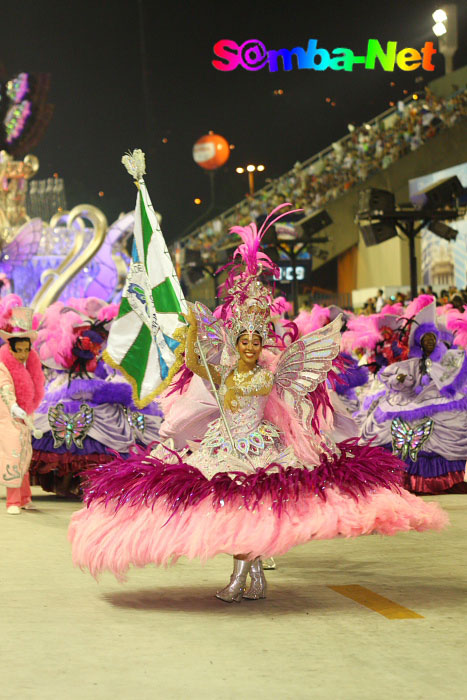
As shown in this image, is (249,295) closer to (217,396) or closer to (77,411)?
(217,396)

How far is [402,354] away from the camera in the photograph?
37.3 feet

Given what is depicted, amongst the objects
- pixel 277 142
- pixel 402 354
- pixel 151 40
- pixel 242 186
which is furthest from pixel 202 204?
pixel 402 354

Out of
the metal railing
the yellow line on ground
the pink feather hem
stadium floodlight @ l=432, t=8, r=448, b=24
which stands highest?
stadium floodlight @ l=432, t=8, r=448, b=24

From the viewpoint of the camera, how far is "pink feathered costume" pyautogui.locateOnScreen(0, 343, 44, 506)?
9766 millimetres

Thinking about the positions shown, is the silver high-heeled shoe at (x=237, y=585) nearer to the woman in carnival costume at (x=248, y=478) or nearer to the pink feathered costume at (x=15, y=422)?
the woman in carnival costume at (x=248, y=478)

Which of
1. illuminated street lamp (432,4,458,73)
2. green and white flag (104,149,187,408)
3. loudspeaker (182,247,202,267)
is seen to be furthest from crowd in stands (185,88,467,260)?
green and white flag (104,149,187,408)

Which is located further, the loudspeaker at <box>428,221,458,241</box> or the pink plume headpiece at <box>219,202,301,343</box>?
the loudspeaker at <box>428,221,458,241</box>

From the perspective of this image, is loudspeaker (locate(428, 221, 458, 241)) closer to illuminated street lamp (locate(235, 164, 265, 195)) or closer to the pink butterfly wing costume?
the pink butterfly wing costume

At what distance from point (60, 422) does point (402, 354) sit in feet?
11.3

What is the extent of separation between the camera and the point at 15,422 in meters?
9.95

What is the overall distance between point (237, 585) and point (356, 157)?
19.3 meters

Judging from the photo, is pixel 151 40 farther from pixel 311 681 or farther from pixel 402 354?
pixel 311 681

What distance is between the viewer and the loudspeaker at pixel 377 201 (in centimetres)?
1483

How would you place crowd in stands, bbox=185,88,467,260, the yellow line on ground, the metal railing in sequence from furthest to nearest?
the metal railing → crowd in stands, bbox=185,88,467,260 → the yellow line on ground
